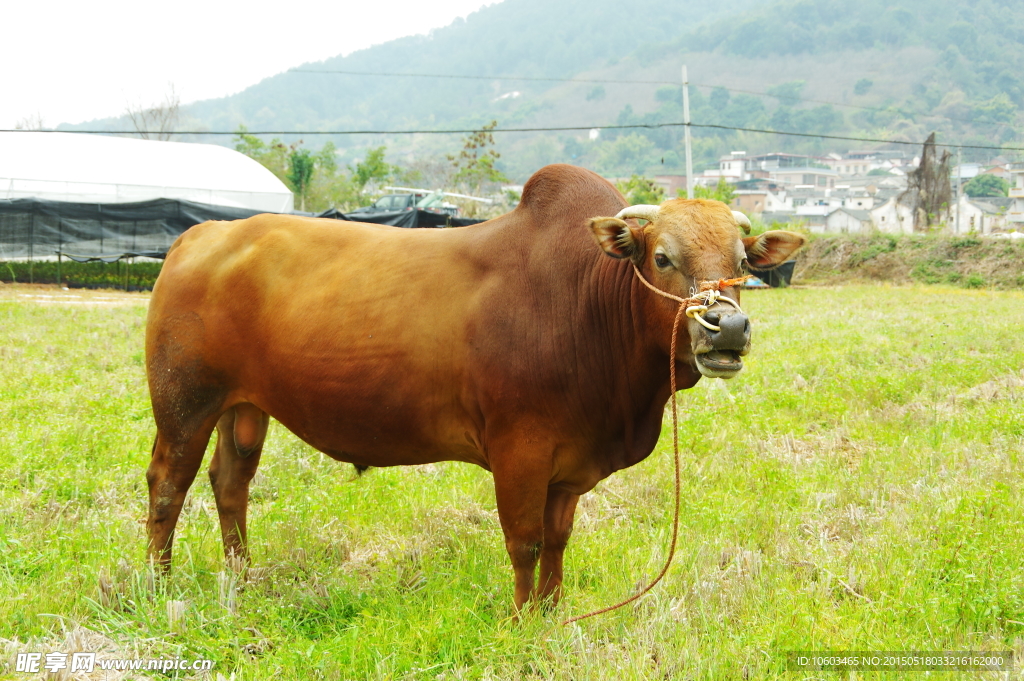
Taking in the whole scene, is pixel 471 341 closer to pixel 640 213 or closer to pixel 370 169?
pixel 640 213

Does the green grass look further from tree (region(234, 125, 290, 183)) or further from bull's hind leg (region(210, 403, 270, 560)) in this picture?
tree (region(234, 125, 290, 183))

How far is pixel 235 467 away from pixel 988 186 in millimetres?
150990

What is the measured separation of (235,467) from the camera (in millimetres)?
5090

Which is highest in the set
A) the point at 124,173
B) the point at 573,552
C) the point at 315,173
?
the point at 315,173

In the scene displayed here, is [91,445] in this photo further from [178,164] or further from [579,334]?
[178,164]

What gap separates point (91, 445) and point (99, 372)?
337cm

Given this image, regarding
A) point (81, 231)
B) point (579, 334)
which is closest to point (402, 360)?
point (579, 334)

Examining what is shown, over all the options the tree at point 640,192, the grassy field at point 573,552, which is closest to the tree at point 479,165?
the tree at point 640,192

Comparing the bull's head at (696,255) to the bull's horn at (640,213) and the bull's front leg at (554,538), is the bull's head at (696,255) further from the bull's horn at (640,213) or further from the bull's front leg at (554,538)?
the bull's front leg at (554,538)

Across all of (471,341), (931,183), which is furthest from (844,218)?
(471,341)

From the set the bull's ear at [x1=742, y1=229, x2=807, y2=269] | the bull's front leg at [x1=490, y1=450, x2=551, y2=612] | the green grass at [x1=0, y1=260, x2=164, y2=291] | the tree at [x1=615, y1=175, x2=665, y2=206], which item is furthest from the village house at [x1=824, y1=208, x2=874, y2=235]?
the bull's front leg at [x1=490, y1=450, x2=551, y2=612]

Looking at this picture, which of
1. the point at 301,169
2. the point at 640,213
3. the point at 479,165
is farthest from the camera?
the point at 479,165

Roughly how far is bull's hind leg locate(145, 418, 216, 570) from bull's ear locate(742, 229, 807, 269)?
3.18 metres

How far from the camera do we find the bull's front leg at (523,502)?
159 inches
